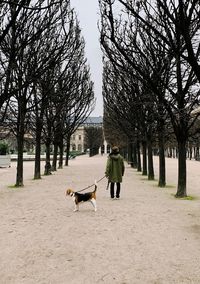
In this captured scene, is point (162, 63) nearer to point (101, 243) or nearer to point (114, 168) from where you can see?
point (114, 168)

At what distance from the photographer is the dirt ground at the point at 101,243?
20.1 ft

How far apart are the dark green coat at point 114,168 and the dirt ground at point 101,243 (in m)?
1.07

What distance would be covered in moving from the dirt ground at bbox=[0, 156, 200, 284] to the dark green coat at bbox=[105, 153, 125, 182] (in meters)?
1.07

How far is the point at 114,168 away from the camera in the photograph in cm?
1518

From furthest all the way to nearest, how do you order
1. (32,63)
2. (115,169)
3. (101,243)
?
(32,63)
(115,169)
(101,243)

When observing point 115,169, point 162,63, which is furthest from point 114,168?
point 162,63

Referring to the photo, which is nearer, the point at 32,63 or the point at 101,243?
the point at 101,243

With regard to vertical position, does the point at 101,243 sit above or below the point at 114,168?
below

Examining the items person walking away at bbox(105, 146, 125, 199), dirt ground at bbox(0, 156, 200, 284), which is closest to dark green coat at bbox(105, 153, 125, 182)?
person walking away at bbox(105, 146, 125, 199)

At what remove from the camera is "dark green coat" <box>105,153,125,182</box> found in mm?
15133

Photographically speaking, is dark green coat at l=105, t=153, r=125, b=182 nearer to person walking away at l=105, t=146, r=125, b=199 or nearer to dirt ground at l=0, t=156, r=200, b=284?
person walking away at l=105, t=146, r=125, b=199

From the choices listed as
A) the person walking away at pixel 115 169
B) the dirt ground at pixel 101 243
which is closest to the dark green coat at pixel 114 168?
the person walking away at pixel 115 169

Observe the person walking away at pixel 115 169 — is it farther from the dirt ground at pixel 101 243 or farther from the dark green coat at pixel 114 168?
the dirt ground at pixel 101 243

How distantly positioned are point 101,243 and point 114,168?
7142 mm
